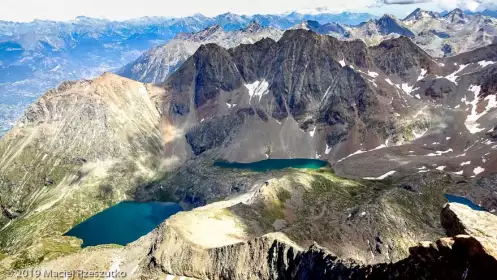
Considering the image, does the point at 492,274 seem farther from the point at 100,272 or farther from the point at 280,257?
the point at 100,272

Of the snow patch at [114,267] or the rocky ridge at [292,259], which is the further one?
the snow patch at [114,267]

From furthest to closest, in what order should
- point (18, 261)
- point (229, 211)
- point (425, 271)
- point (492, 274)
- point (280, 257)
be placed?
point (18, 261) → point (229, 211) → point (280, 257) → point (425, 271) → point (492, 274)

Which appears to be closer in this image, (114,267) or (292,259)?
(292,259)

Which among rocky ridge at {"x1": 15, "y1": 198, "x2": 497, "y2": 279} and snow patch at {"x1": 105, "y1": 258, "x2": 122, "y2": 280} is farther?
snow patch at {"x1": 105, "y1": 258, "x2": 122, "y2": 280}

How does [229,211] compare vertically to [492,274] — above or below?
below

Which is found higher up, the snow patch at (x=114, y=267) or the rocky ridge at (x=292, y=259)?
the rocky ridge at (x=292, y=259)

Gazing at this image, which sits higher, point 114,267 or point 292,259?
point 292,259

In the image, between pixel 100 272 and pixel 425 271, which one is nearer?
pixel 425 271

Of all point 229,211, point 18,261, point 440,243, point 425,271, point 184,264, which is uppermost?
point 440,243

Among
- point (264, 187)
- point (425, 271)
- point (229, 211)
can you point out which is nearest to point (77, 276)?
point (229, 211)

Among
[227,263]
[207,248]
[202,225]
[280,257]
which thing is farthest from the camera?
[202,225]

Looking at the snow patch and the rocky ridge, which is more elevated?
the rocky ridge
